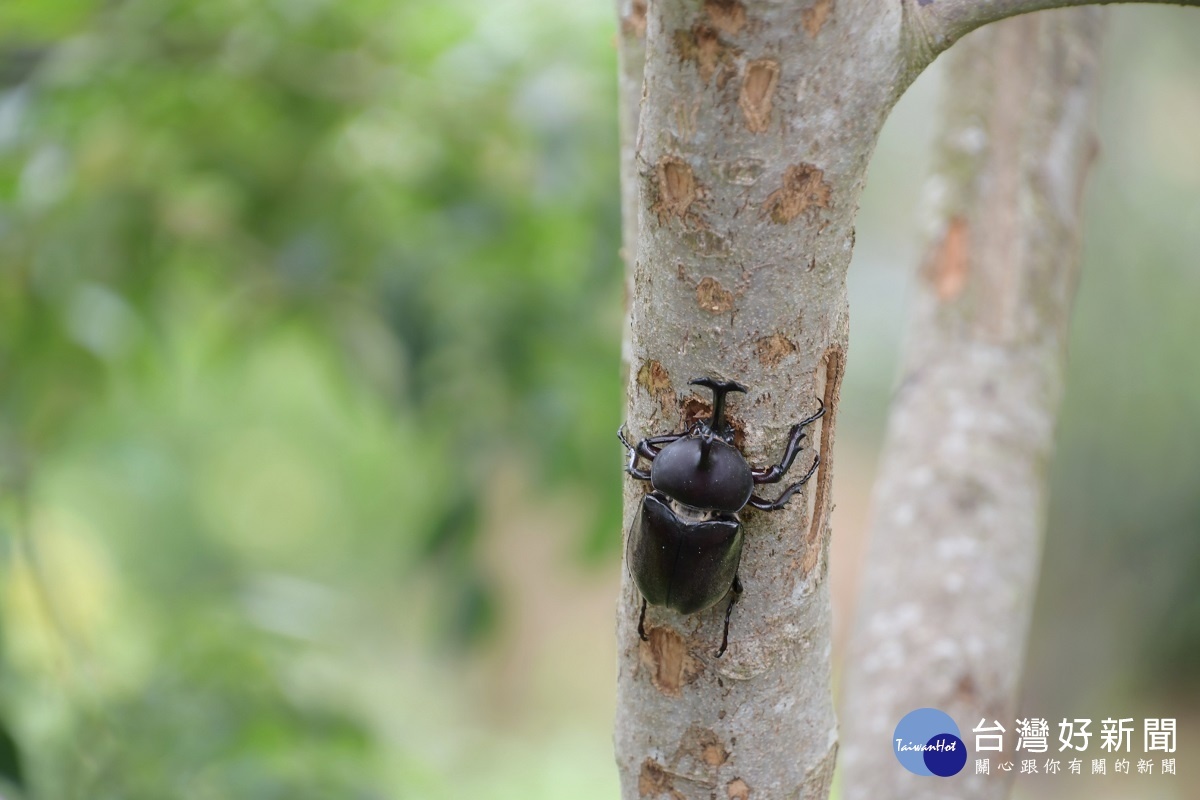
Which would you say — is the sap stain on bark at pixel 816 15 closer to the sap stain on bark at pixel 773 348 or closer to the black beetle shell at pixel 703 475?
the sap stain on bark at pixel 773 348

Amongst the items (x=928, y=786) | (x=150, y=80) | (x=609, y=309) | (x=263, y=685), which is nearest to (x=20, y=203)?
(x=150, y=80)

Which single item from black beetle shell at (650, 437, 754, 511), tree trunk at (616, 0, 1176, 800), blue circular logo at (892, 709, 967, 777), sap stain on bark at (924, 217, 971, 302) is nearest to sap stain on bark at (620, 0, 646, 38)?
tree trunk at (616, 0, 1176, 800)

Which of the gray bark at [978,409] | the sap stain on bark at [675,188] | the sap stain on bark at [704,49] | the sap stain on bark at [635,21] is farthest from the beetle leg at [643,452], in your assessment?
the gray bark at [978,409]

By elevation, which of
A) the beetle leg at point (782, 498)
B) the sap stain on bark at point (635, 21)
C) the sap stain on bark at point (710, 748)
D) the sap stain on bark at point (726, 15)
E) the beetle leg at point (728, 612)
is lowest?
the sap stain on bark at point (710, 748)

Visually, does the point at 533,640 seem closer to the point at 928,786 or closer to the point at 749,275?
the point at 928,786

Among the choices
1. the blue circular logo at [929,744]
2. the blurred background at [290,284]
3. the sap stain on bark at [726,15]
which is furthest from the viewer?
the blurred background at [290,284]

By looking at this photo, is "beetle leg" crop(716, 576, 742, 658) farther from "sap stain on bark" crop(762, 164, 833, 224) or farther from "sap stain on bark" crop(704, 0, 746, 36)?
"sap stain on bark" crop(704, 0, 746, 36)
